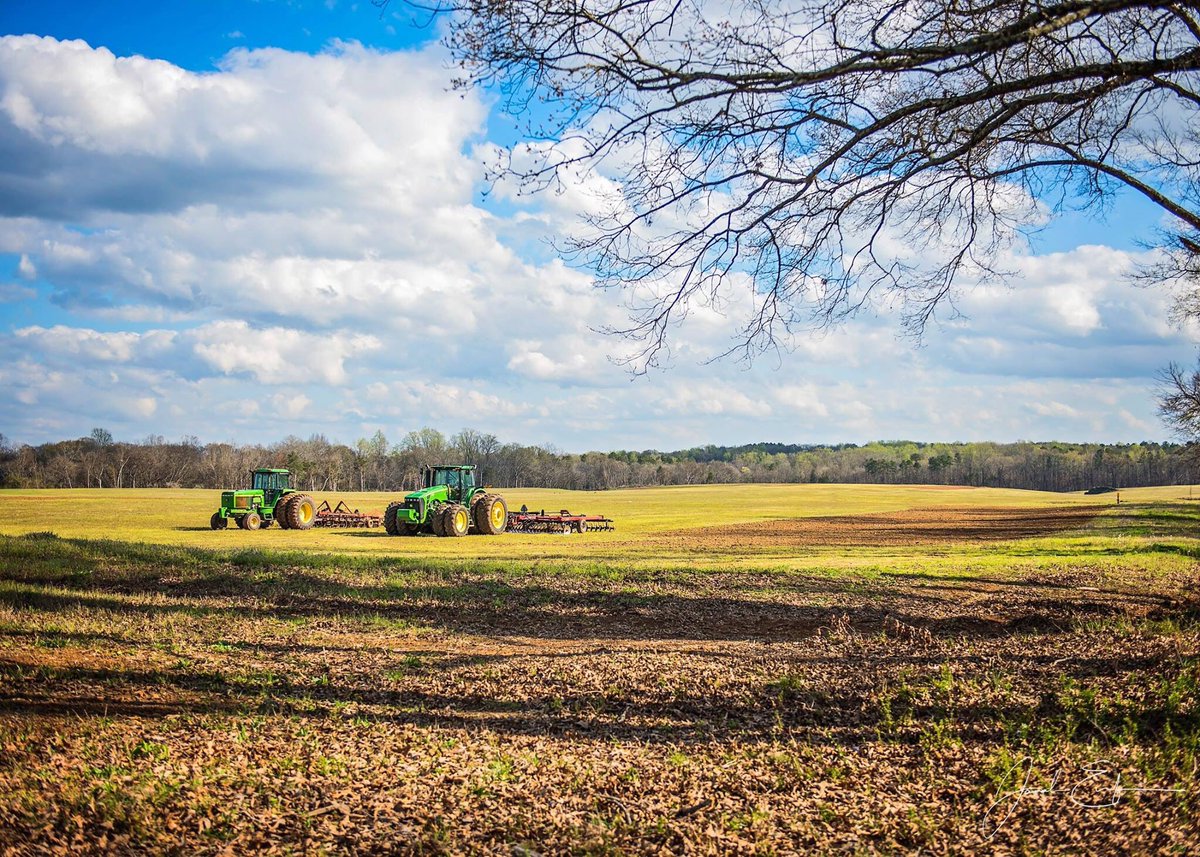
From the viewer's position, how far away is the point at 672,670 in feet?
27.0

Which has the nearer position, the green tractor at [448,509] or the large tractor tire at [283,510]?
the green tractor at [448,509]

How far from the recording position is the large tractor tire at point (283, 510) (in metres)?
37.2

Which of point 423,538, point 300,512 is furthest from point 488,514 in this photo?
point 300,512

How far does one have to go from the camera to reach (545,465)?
127 m

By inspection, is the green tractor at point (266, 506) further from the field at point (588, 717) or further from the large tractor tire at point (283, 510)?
the field at point (588, 717)

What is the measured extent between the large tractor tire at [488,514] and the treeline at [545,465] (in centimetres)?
4538

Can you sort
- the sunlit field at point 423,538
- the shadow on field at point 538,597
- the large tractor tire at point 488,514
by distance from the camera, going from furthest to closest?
the large tractor tire at point 488,514 → the sunlit field at point 423,538 → the shadow on field at point 538,597

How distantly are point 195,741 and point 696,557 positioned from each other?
1836 cm

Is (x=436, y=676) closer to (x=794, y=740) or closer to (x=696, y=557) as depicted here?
(x=794, y=740)

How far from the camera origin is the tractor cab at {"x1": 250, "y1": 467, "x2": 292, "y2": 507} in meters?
38.5

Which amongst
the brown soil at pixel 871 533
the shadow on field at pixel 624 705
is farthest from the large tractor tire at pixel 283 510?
the shadow on field at pixel 624 705

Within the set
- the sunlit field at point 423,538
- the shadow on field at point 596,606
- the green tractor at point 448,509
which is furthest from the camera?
the green tractor at point 448,509

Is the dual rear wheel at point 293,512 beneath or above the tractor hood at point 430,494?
beneath

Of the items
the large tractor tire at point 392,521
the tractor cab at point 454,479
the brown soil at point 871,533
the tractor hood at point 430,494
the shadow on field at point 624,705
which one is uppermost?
the tractor cab at point 454,479
